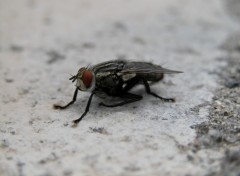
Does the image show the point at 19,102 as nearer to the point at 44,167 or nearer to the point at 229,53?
the point at 44,167

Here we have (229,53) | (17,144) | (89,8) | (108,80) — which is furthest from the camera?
(89,8)

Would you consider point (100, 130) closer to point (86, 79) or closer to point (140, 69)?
point (86, 79)

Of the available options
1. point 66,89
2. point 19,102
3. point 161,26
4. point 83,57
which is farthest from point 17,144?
point 161,26

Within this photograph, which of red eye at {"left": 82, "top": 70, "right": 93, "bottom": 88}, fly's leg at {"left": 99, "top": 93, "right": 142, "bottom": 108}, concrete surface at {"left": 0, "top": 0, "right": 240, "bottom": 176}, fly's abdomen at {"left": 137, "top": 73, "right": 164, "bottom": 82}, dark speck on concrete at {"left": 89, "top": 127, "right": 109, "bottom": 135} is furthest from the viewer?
fly's abdomen at {"left": 137, "top": 73, "right": 164, "bottom": 82}

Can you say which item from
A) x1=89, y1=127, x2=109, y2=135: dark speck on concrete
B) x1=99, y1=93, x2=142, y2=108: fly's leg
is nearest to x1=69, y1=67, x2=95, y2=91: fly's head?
x1=99, y1=93, x2=142, y2=108: fly's leg

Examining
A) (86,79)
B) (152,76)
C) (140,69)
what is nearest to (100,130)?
(86,79)

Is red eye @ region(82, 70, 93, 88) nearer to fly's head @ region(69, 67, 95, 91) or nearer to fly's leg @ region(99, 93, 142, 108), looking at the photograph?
fly's head @ region(69, 67, 95, 91)

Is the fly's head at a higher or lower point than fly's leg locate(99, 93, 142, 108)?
higher
